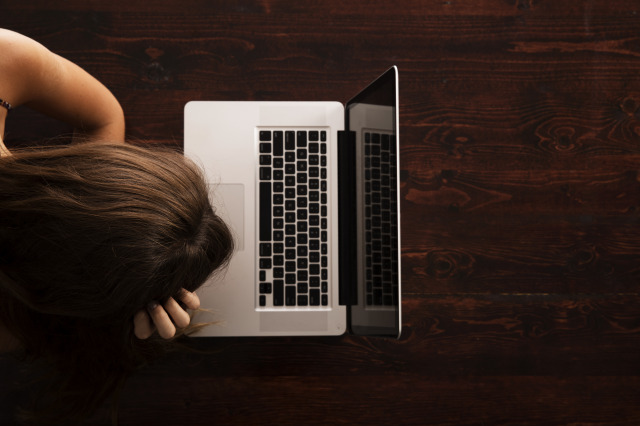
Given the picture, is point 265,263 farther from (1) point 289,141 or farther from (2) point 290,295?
(1) point 289,141

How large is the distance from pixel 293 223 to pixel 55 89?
19.9 inches

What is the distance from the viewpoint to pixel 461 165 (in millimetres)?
1029

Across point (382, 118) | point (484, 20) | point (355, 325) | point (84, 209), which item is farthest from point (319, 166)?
point (484, 20)

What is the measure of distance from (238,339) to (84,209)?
0.49 metres

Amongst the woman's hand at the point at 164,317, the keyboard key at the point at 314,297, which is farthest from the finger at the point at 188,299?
the keyboard key at the point at 314,297

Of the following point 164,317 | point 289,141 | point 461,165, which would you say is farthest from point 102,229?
point 461,165

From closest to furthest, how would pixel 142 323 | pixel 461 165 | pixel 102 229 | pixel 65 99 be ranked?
pixel 102 229
pixel 142 323
pixel 65 99
pixel 461 165

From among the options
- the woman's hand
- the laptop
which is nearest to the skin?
the woman's hand

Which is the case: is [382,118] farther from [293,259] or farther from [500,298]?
[500,298]

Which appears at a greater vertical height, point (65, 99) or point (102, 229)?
point (65, 99)

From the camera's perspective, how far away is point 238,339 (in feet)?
3.22

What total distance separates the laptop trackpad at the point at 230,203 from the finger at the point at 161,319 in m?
0.24

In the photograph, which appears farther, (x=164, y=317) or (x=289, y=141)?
(x=289, y=141)

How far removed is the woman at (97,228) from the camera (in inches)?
24.4
